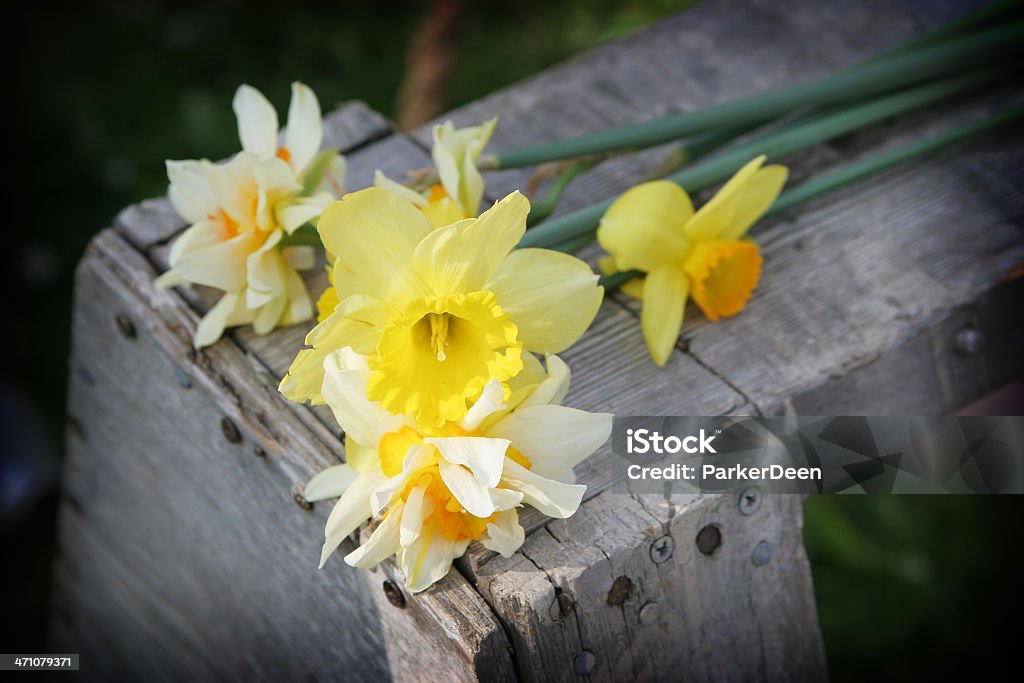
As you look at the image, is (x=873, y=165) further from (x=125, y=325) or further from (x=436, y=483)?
(x=125, y=325)

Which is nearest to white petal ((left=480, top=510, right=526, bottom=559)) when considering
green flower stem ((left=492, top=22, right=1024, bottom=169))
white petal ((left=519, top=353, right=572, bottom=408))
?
white petal ((left=519, top=353, right=572, bottom=408))

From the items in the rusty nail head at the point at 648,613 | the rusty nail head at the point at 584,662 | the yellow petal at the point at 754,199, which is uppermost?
the yellow petal at the point at 754,199

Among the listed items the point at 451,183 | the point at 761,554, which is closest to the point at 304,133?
the point at 451,183

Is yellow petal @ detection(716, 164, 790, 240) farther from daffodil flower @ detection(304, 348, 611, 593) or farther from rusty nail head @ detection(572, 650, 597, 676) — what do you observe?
rusty nail head @ detection(572, 650, 597, 676)

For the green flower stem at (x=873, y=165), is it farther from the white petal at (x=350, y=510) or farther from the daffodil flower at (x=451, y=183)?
the white petal at (x=350, y=510)

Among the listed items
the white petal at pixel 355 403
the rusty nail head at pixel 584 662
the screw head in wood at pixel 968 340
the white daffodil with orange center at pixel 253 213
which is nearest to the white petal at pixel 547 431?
the white petal at pixel 355 403

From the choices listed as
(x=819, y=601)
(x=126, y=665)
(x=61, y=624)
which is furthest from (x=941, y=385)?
(x=61, y=624)

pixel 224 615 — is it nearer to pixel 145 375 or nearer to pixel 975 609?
pixel 145 375
